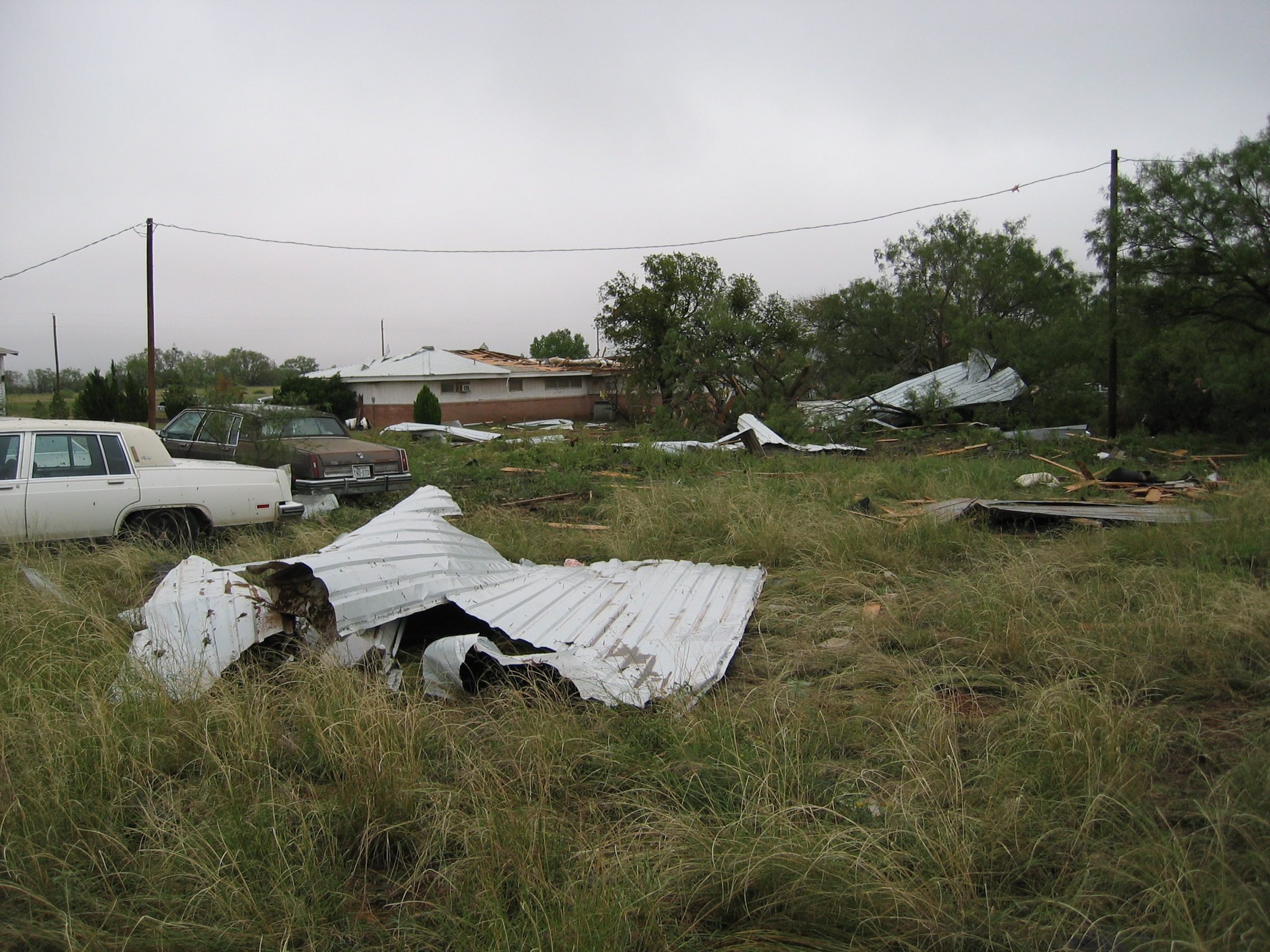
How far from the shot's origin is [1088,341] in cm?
1998

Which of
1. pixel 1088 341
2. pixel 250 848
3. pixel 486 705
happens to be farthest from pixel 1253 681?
pixel 1088 341

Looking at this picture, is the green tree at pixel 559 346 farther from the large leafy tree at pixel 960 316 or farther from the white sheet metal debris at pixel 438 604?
the white sheet metal debris at pixel 438 604

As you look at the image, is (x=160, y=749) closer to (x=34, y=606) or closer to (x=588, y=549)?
(x=34, y=606)

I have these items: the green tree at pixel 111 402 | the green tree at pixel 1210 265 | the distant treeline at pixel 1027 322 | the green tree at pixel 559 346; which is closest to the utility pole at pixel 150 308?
the green tree at pixel 111 402

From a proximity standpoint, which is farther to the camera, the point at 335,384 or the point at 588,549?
the point at 335,384

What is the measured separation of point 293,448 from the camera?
10.6 meters

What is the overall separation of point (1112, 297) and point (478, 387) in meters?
22.8

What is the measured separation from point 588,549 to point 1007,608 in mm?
3699

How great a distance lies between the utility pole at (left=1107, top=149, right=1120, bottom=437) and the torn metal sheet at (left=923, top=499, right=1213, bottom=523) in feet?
37.4

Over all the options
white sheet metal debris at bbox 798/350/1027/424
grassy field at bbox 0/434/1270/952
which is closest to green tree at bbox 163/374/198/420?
white sheet metal debris at bbox 798/350/1027/424

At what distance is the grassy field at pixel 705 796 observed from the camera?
2393 mm

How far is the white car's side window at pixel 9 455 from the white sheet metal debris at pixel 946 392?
15510mm

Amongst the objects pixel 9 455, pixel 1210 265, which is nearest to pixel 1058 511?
pixel 9 455

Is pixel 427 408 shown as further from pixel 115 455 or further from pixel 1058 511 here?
pixel 1058 511
